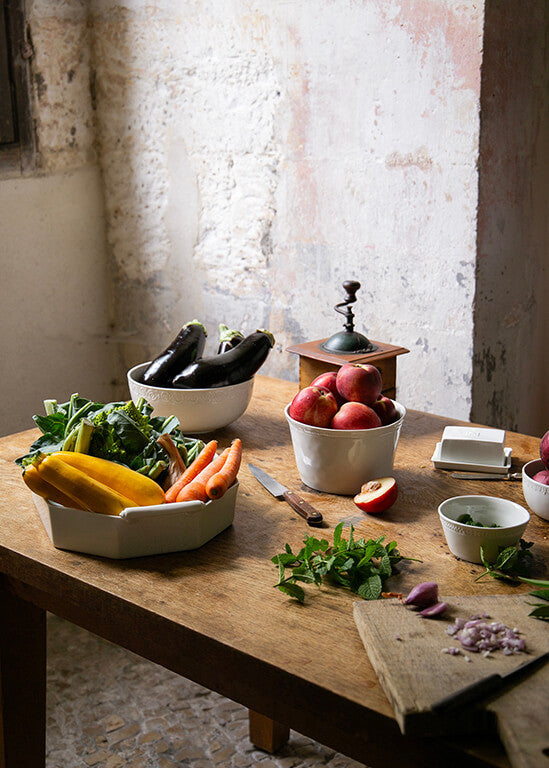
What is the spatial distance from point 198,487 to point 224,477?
0.14 feet

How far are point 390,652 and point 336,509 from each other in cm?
47

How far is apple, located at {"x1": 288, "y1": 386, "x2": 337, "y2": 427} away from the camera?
137 cm

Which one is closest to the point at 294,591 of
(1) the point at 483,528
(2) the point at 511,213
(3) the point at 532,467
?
(1) the point at 483,528

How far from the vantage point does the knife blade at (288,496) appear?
4.25ft

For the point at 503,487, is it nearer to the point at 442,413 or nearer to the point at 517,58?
the point at 442,413

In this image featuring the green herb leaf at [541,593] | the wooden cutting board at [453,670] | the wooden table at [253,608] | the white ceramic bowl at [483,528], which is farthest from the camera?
the white ceramic bowl at [483,528]

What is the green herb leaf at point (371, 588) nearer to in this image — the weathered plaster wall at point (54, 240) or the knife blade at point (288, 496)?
the knife blade at point (288, 496)

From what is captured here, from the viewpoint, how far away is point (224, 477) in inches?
48.3

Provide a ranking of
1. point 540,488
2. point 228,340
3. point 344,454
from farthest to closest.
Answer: point 228,340, point 344,454, point 540,488

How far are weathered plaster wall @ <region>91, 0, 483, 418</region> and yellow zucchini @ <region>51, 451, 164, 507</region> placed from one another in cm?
125

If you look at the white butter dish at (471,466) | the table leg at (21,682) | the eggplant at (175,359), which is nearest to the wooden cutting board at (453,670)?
the white butter dish at (471,466)

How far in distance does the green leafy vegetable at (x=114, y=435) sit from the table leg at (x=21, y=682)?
0.89 ft

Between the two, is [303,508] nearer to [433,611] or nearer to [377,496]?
[377,496]

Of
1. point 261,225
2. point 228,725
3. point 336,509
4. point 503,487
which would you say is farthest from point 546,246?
point 228,725
